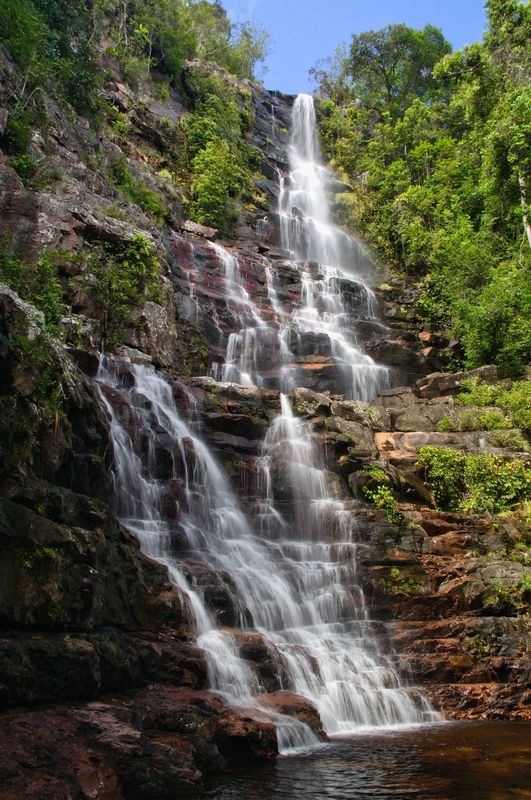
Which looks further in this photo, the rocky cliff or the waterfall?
the waterfall

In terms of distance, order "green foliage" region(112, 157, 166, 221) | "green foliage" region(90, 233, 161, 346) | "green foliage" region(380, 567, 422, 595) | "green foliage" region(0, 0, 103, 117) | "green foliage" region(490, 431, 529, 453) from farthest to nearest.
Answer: "green foliage" region(112, 157, 166, 221) → "green foliage" region(0, 0, 103, 117) → "green foliage" region(490, 431, 529, 453) → "green foliage" region(90, 233, 161, 346) → "green foliage" region(380, 567, 422, 595)

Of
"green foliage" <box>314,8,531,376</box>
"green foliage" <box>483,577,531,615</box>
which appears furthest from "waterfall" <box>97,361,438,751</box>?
"green foliage" <box>314,8,531,376</box>

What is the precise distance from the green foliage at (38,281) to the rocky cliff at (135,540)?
1.76 feet

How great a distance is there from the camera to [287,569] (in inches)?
454

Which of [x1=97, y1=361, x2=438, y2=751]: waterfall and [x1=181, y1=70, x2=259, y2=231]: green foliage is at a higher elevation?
[x1=181, y1=70, x2=259, y2=231]: green foliage

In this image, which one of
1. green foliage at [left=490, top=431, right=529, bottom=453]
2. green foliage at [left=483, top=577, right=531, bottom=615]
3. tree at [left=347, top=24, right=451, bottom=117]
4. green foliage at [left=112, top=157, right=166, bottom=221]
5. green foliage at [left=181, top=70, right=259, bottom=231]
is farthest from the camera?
tree at [left=347, top=24, right=451, bottom=117]

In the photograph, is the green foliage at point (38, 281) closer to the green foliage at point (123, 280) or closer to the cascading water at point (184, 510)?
the green foliage at point (123, 280)

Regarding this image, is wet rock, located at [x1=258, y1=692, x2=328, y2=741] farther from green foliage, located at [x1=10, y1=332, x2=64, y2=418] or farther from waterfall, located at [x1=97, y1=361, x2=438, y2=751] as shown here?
green foliage, located at [x1=10, y1=332, x2=64, y2=418]

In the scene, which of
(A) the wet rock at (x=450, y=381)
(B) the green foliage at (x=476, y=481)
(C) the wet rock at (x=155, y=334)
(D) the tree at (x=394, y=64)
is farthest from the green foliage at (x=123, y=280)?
(D) the tree at (x=394, y=64)

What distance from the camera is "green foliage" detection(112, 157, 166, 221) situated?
74.8 feet

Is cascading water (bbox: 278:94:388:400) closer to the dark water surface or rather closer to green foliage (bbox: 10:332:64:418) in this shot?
green foliage (bbox: 10:332:64:418)

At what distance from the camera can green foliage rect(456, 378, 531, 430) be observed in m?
17.3

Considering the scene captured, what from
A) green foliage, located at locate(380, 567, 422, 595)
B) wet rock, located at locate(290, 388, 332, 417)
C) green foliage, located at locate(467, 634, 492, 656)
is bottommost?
green foliage, located at locate(467, 634, 492, 656)

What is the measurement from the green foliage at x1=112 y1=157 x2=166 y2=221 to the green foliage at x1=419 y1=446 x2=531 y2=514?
14848 mm
